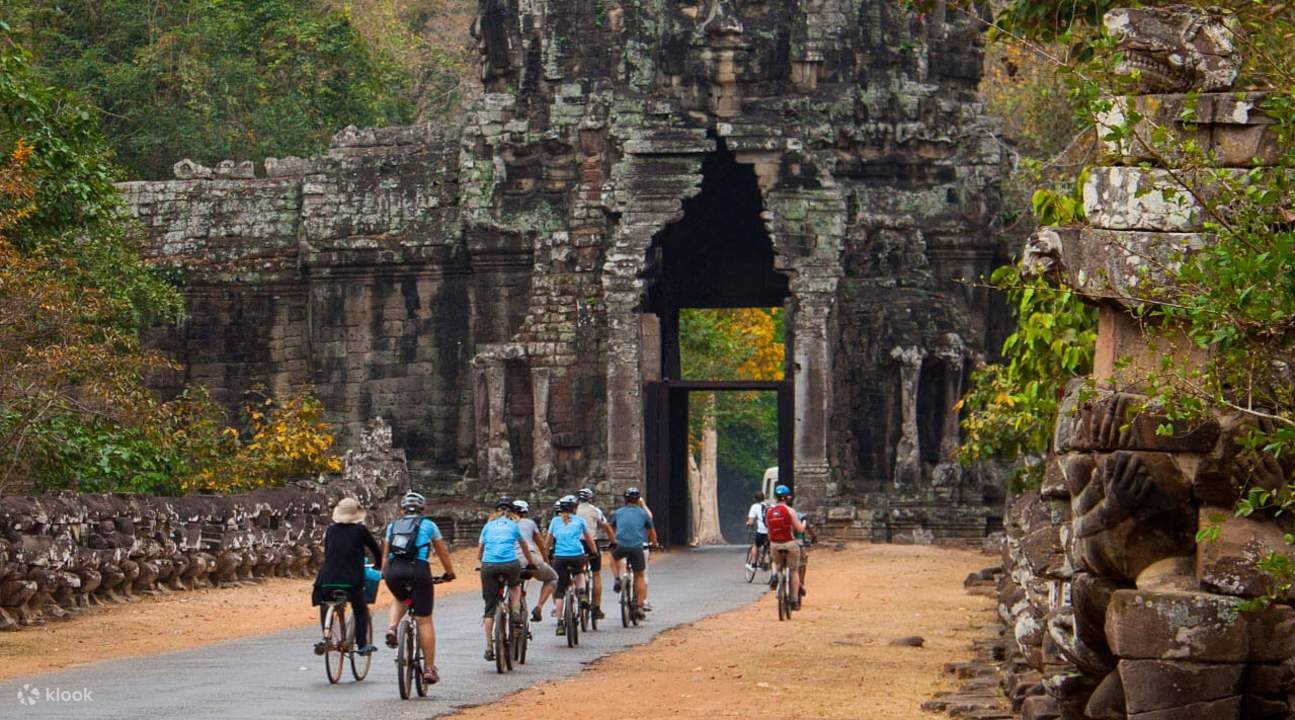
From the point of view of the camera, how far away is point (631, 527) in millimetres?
21406

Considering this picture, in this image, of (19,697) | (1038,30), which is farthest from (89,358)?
(1038,30)

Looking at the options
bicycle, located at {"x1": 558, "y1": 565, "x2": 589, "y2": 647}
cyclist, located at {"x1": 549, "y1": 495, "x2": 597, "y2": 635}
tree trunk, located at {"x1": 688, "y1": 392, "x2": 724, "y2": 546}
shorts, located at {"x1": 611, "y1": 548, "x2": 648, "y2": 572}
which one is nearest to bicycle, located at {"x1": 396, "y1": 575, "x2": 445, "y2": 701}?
bicycle, located at {"x1": 558, "y1": 565, "x2": 589, "y2": 647}

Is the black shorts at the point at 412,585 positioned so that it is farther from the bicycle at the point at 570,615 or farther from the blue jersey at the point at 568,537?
the blue jersey at the point at 568,537

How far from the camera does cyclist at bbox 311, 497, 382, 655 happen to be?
15.5m

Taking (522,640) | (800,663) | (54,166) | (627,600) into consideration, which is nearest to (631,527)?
(627,600)

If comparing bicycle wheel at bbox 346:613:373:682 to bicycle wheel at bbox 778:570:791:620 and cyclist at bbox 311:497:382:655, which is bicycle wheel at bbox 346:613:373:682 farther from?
bicycle wheel at bbox 778:570:791:620

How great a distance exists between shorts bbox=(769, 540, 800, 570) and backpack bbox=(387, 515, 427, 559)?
7006 millimetres

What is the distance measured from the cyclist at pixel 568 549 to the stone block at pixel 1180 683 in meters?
10.5

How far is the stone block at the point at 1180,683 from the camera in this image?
895 centimetres

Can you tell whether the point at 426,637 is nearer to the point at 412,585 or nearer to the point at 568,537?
the point at 412,585

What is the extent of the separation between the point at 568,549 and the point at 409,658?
4.56 m

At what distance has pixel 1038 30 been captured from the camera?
14.1 m

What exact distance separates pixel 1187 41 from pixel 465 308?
974 inches

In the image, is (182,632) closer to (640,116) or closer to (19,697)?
(19,697)
